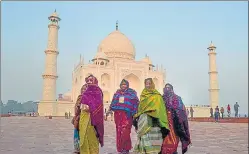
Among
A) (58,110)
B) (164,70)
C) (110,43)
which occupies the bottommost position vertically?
(58,110)

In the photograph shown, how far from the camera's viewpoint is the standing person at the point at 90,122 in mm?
3947

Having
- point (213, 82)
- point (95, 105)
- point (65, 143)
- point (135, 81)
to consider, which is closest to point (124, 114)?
point (95, 105)

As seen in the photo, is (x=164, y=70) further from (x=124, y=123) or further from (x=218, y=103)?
(x=124, y=123)

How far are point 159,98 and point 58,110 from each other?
2271 centimetres

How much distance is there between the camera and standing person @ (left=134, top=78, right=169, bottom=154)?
3.63 m

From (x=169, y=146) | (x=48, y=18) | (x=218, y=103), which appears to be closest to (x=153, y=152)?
(x=169, y=146)

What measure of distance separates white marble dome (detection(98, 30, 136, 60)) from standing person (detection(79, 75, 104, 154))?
2996cm

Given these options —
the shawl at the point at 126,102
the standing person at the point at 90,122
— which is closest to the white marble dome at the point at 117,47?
the shawl at the point at 126,102

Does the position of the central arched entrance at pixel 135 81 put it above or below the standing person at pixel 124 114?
above

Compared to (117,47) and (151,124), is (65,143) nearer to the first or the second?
(151,124)

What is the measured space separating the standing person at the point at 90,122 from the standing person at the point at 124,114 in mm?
823

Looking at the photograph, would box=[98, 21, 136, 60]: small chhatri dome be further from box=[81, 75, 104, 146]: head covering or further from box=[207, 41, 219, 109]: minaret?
box=[81, 75, 104, 146]: head covering

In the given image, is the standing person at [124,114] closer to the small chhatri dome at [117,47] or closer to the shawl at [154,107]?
the shawl at [154,107]

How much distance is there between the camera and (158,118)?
3.69m
